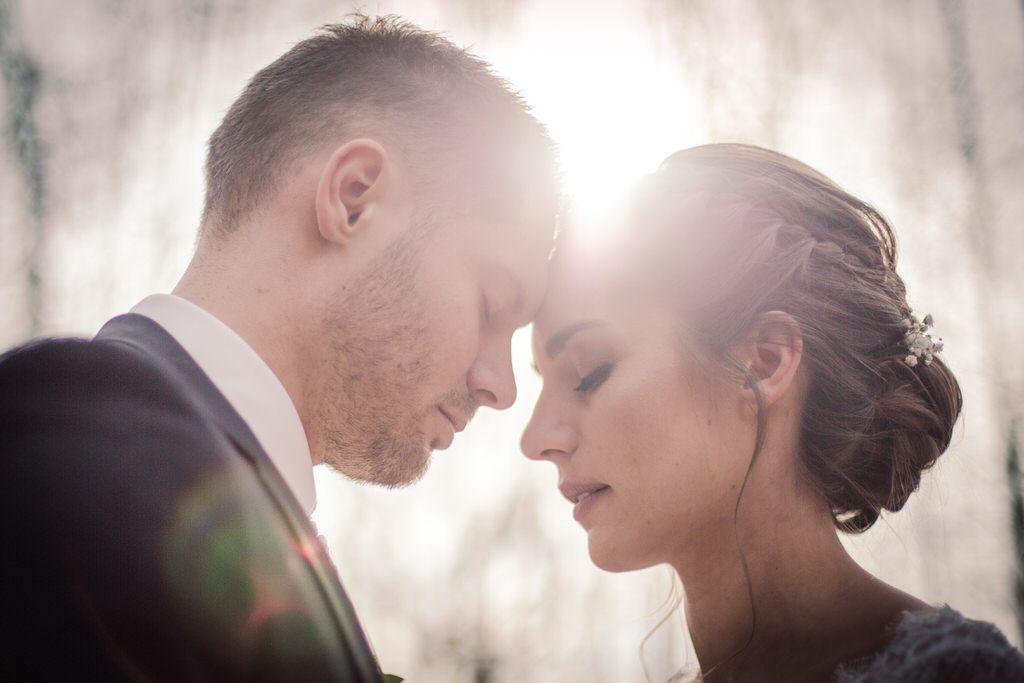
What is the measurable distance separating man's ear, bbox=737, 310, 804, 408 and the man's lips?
21.5 inches

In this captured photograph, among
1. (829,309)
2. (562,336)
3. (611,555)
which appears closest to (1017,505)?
(829,309)

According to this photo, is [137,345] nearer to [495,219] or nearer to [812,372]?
[495,219]

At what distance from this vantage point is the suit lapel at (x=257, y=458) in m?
1.45

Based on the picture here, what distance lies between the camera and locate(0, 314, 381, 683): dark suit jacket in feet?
4.37

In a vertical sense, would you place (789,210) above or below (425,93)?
below

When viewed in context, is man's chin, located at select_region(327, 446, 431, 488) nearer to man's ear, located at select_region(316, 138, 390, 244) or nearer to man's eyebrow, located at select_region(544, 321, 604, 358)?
man's eyebrow, located at select_region(544, 321, 604, 358)

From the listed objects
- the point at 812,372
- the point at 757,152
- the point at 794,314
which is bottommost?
the point at 812,372

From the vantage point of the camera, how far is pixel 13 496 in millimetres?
1406

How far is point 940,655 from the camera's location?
193 centimetres

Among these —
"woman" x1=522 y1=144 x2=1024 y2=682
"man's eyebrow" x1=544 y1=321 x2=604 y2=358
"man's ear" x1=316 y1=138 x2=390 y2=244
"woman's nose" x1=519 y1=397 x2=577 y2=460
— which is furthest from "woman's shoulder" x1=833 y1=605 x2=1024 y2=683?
"man's ear" x1=316 y1=138 x2=390 y2=244

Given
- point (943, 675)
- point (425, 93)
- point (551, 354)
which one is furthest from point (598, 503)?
point (425, 93)

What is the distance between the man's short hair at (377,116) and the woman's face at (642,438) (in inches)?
30.3

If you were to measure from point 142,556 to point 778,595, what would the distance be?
182cm

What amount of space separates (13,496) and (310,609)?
0.52 meters
